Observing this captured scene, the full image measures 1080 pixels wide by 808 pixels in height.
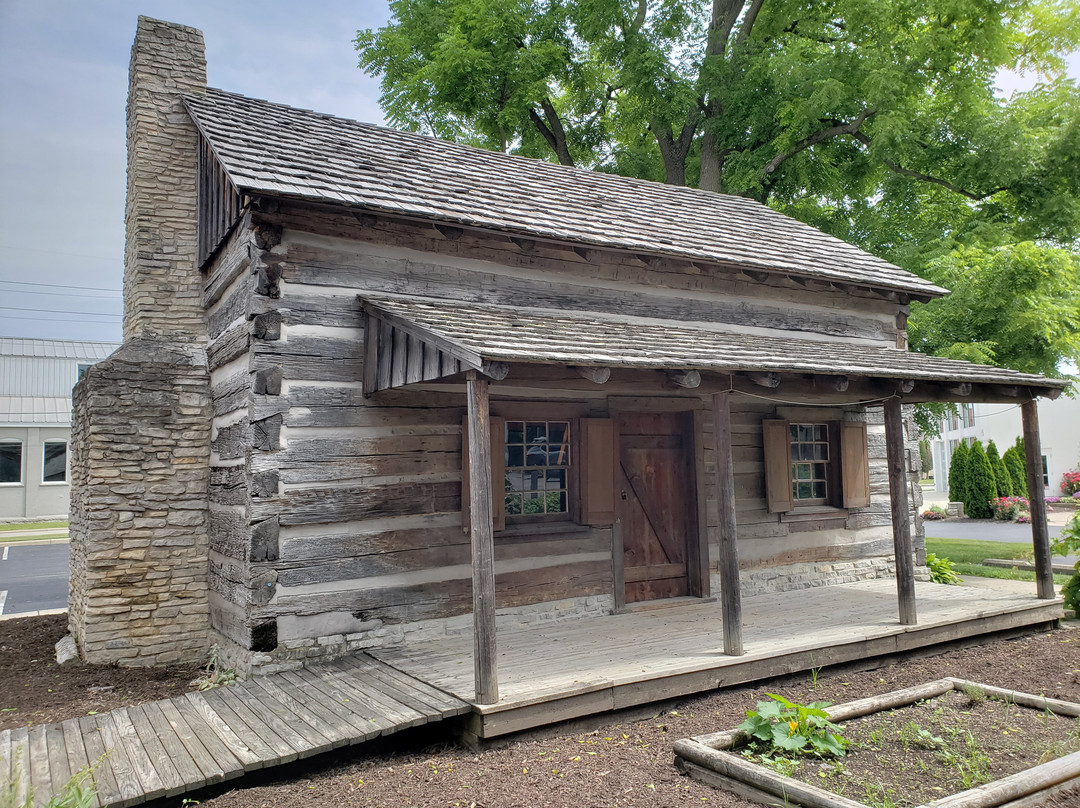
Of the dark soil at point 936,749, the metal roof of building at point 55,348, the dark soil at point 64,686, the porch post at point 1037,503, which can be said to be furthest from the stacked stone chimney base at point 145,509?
the metal roof of building at point 55,348

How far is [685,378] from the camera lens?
19.2ft

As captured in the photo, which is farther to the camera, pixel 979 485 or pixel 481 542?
pixel 979 485

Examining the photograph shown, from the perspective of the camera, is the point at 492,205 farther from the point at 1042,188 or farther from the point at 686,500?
the point at 1042,188

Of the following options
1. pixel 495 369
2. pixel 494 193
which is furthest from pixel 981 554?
pixel 495 369

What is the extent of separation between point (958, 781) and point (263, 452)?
5182mm

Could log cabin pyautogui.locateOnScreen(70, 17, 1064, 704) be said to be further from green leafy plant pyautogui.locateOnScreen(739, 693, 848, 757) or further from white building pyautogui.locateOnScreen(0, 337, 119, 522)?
white building pyautogui.locateOnScreen(0, 337, 119, 522)

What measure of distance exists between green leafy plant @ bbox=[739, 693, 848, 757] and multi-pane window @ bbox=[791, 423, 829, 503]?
535 centimetres

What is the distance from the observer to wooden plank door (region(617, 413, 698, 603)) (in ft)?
26.6

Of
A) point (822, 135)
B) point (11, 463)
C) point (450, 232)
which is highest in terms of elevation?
point (822, 135)

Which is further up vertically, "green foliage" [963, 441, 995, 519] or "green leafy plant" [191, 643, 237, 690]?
"green foliage" [963, 441, 995, 519]

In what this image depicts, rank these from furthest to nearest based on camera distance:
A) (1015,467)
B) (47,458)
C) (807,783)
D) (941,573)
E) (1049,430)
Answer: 1. (1049,430)
2. (47,458)
3. (1015,467)
4. (941,573)
5. (807,783)

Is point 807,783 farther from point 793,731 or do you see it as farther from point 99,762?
point 99,762

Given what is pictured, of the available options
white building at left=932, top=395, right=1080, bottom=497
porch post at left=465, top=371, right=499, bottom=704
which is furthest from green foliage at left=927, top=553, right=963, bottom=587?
white building at left=932, top=395, right=1080, bottom=497

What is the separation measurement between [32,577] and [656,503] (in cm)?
1255
